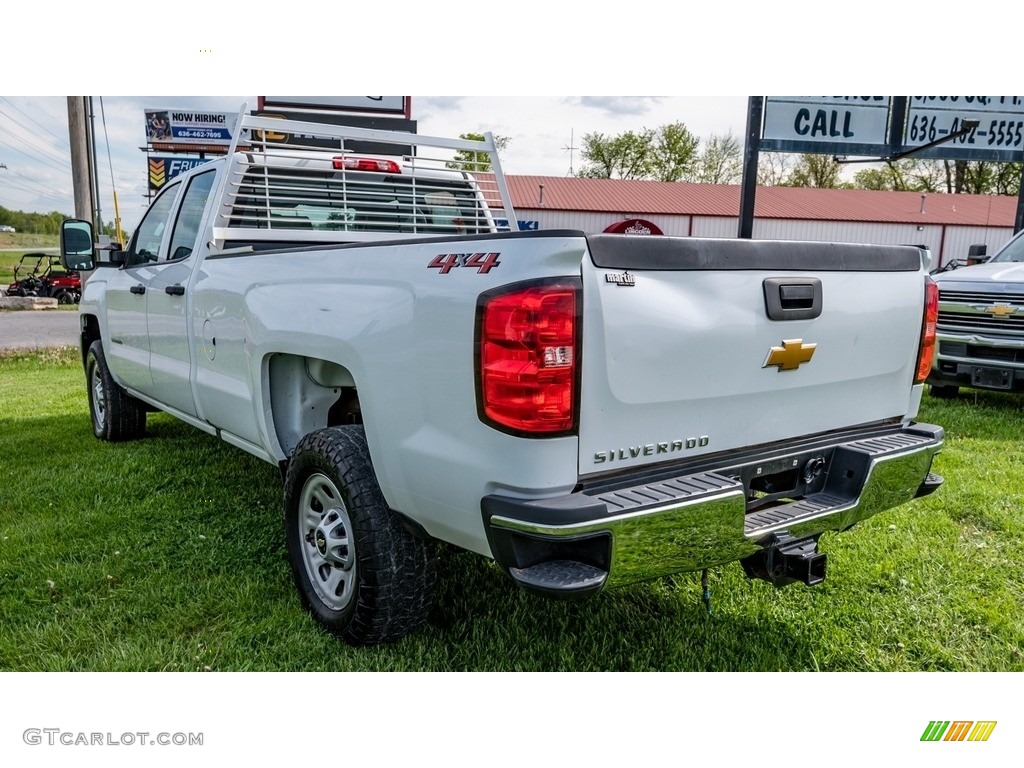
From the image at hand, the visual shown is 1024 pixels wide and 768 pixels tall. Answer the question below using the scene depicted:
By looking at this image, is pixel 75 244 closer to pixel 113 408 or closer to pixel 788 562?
pixel 113 408

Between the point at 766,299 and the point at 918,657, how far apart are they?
1564 millimetres

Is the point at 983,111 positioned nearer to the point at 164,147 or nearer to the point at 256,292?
the point at 256,292

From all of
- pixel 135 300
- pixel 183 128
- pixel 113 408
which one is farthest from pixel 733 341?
pixel 183 128

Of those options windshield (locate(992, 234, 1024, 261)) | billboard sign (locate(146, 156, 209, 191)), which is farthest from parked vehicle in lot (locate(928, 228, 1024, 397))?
billboard sign (locate(146, 156, 209, 191))

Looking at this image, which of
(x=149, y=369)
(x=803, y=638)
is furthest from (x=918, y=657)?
(x=149, y=369)

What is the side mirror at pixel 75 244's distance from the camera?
16.8 ft

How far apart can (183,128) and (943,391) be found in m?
27.3

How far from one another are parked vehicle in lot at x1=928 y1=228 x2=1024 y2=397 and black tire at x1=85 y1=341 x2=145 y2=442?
22.3 ft

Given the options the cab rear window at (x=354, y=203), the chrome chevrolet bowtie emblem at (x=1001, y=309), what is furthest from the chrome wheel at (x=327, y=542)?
the chrome chevrolet bowtie emblem at (x=1001, y=309)

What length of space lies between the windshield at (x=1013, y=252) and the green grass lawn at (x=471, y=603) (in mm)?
4251

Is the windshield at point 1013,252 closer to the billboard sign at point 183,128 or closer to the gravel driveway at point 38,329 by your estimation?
the gravel driveway at point 38,329

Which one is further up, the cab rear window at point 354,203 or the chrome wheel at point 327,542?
the cab rear window at point 354,203

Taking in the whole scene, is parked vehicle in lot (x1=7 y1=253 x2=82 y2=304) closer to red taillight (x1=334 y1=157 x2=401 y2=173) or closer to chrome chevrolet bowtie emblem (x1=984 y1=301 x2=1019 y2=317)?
red taillight (x1=334 y1=157 x2=401 y2=173)

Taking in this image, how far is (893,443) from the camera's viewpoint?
118 inches
